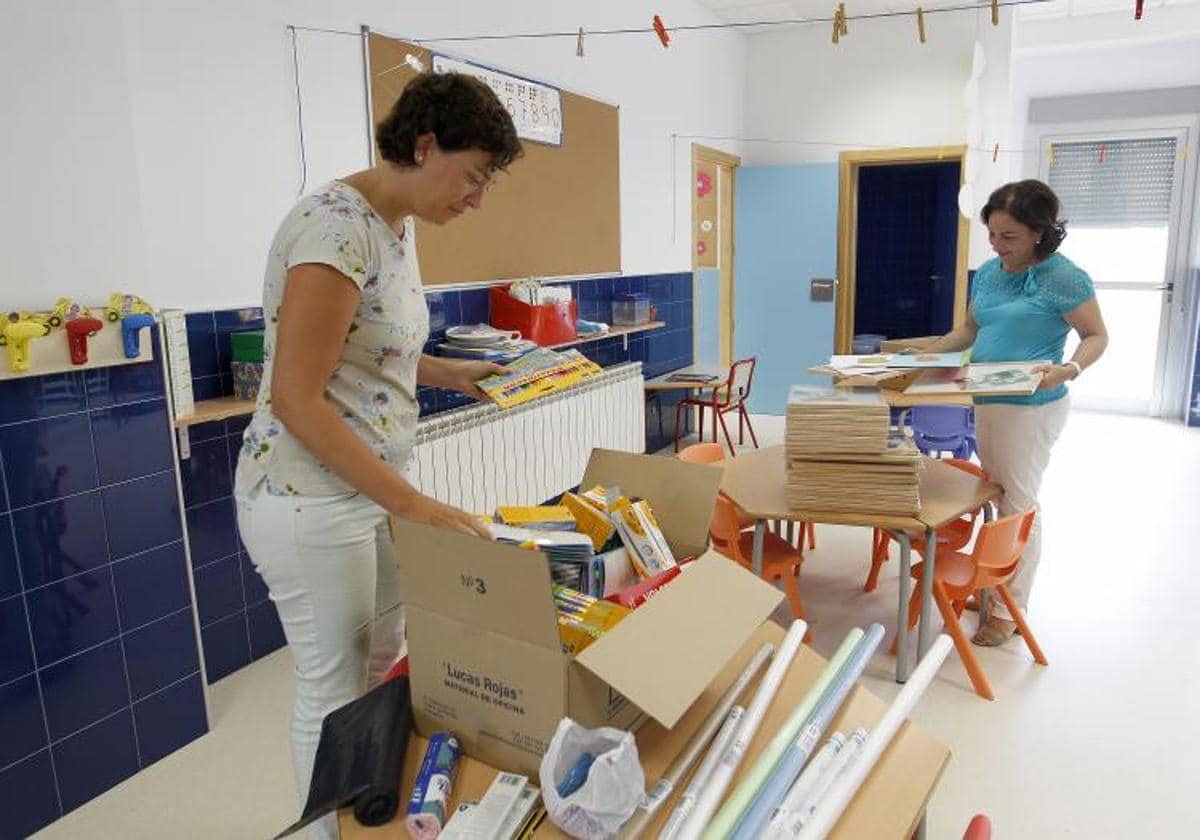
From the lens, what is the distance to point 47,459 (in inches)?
79.4

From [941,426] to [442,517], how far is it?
4.25 m

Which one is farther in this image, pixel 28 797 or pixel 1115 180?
pixel 1115 180

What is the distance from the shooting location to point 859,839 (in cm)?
104

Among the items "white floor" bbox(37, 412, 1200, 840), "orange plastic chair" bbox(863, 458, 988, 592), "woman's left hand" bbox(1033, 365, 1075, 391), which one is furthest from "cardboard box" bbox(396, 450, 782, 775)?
"woman's left hand" bbox(1033, 365, 1075, 391)

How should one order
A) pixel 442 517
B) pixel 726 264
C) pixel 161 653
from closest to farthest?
pixel 442 517
pixel 161 653
pixel 726 264

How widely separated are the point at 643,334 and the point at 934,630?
2855mm

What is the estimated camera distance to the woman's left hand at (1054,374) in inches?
106

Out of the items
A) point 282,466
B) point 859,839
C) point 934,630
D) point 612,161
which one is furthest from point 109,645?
point 612,161

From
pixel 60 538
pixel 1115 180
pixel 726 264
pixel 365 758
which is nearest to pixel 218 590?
pixel 60 538

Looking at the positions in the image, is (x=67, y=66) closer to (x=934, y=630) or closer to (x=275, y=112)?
(x=275, y=112)

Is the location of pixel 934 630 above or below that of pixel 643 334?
below

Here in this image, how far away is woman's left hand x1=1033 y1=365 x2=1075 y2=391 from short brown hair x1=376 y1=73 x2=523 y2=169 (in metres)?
2.07

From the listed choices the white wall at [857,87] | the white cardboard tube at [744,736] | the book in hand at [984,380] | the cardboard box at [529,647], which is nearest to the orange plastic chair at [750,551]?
the book in hand at [984,380]

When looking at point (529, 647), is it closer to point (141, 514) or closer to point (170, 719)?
point (141, 514)
